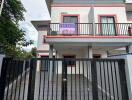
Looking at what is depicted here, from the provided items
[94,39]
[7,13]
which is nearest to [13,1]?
[7,13]

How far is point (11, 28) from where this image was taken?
730cm

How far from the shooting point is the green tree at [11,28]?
699 cm

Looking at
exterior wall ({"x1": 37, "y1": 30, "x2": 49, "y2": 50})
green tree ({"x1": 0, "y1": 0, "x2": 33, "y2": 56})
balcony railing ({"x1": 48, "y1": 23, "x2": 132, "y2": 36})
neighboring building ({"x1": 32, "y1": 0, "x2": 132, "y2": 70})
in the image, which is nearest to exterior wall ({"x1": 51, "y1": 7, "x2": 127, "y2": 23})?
neighboring building ({"x1": 32, "y1": 0, "x2": 132, "y2": 70})

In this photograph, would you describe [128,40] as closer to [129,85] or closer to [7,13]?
[129,85]

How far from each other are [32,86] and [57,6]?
28.8 ft

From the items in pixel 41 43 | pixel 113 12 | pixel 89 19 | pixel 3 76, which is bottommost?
pixel 3 76

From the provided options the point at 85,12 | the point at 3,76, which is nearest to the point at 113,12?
the point at 85,12

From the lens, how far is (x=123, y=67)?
14.2ft

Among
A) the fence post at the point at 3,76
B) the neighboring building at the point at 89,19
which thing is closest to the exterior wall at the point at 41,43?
the neighboring building at the point at 89,19

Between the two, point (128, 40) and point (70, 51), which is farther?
point (70, 51)

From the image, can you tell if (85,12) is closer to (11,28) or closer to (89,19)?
(89,19)

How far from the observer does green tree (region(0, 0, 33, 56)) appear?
22.9 feet

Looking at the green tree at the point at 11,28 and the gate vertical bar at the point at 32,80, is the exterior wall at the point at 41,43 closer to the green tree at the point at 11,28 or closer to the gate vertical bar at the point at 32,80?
the green tree at the point at 11,28

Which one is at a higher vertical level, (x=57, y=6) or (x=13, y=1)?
(x=57, y=6)
